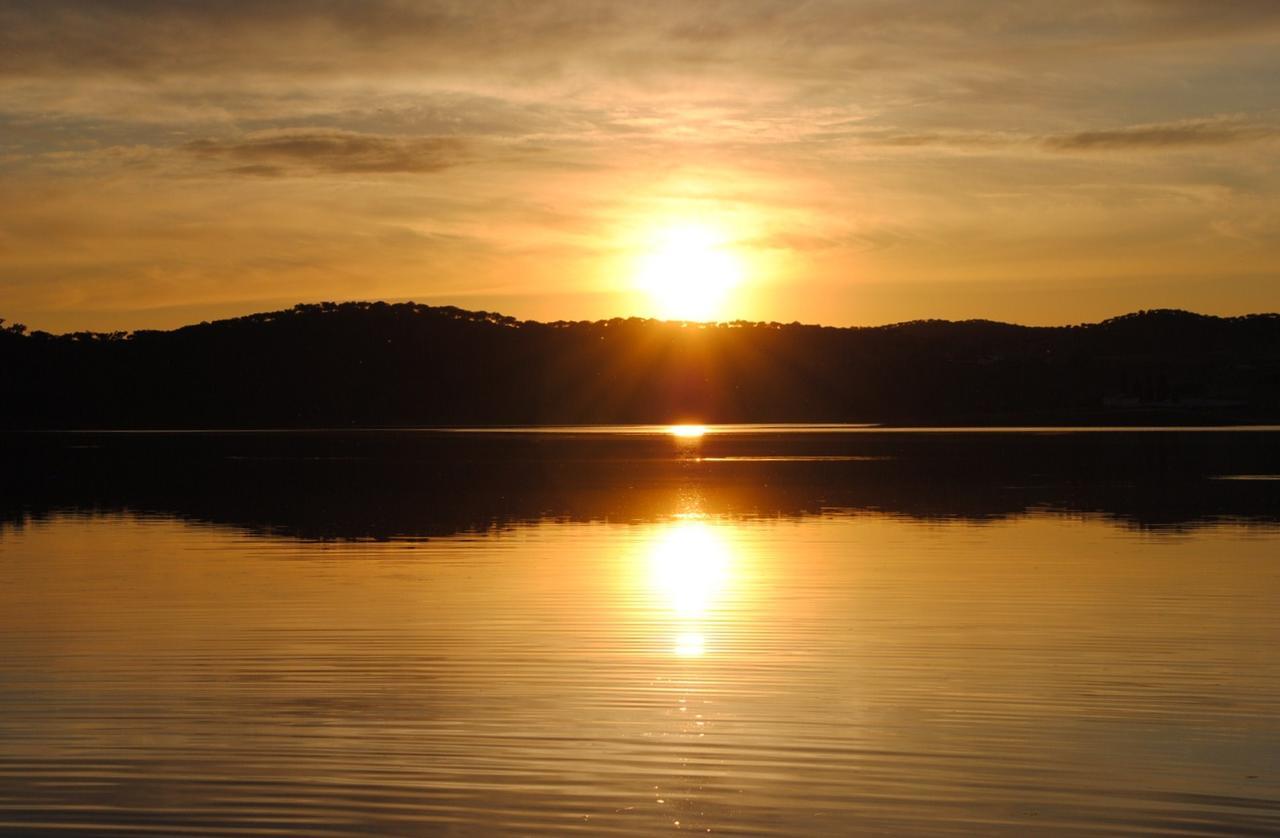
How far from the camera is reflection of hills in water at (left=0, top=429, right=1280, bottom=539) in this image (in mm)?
38469

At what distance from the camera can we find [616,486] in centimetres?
5297

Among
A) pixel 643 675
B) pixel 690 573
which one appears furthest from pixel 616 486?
pixel 643 675

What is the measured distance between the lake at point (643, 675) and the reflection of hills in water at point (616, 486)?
1789 millimetres

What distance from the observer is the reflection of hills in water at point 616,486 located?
38469 millimetres

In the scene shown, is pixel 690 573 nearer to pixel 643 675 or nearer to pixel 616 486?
pixel 643 675

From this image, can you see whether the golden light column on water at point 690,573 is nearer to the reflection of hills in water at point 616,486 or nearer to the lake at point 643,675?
the lake at point 643,675

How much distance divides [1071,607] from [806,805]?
36.3ft

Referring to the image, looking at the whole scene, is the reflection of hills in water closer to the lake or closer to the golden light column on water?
the lake

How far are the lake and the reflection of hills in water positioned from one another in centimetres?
179

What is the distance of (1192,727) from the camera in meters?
13.1

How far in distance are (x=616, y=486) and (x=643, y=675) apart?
37.2 meters

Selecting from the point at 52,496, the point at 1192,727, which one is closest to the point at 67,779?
the point at 1192,727

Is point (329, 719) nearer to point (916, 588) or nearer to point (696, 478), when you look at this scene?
point (916, 588)

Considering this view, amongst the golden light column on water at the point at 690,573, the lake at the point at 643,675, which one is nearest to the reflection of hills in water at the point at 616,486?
the lake at the point at 643,675
